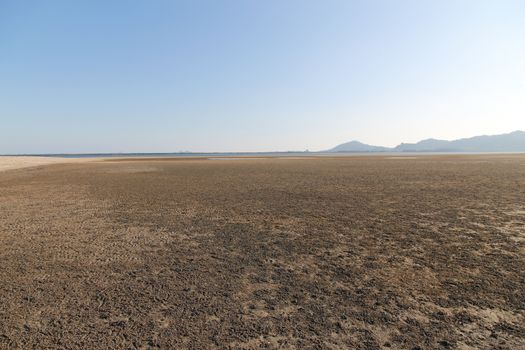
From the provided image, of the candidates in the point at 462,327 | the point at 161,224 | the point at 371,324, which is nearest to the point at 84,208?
the point at 161,224

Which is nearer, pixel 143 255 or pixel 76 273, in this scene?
pixel 76 273

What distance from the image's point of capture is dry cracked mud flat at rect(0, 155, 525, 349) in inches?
145

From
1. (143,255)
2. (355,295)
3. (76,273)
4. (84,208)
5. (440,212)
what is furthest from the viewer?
(84,208)

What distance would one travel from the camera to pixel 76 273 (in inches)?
218

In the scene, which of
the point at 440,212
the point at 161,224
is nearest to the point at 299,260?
the point at 161,224

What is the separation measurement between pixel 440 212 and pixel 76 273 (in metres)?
11.3

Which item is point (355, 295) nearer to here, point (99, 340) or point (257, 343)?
point (257, 343)

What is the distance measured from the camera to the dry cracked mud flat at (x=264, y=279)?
370 centimetres

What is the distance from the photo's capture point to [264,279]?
5340 millimetres

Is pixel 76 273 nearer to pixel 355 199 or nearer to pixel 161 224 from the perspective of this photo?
pixel 161 224

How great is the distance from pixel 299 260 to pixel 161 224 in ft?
16.6

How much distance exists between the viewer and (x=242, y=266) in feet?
19.6

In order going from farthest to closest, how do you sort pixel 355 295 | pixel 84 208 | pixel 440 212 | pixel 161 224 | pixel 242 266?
pixel 84 208 < pixel 440 212 < pixel 161 224 < pixel 242 266 < pixel 355 295

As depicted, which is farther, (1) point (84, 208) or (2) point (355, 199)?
(2) point (355, 199)
